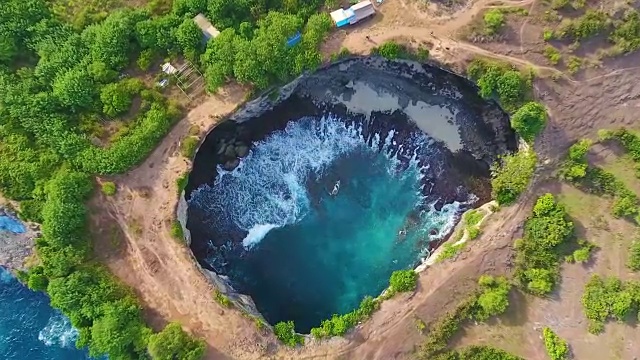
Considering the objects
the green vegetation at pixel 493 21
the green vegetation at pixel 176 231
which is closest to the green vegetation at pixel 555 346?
the green vegetation at pixel 493 21

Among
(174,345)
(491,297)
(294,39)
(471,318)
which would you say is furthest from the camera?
(471,318)

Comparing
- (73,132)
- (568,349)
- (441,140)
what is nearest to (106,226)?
(73,132)

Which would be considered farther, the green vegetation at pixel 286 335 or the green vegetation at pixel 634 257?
the green vegetation at pixel 286 335

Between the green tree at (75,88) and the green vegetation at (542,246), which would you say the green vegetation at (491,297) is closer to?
the green vegetation at (542,246)

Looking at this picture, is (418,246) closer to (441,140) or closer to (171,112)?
(441,140)

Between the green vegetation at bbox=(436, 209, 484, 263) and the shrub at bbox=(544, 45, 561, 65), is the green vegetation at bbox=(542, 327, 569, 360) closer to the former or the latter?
the green vegetation at bbox=(436, 209, 484, 263)

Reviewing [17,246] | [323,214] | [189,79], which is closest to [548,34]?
[323,214]

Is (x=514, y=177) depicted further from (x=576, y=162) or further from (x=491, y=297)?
(x=491, y=297)
